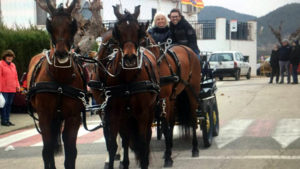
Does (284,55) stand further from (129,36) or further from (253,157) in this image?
(129,36)

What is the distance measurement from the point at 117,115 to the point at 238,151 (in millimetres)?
3382

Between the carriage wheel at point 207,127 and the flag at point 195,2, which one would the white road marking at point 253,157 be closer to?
the carriage wheel at point 207,127

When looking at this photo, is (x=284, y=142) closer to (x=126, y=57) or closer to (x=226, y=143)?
(x=226, y=143)

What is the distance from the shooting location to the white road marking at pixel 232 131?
11.6 metres

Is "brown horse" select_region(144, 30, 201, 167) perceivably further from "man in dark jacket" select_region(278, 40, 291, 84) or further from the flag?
the flag

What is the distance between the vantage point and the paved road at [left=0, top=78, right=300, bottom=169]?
30.4ft

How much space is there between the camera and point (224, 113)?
16938 millimetres

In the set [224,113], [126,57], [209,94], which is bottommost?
[224,113]

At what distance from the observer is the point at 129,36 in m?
7.14

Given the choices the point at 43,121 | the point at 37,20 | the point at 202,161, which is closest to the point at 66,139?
the point at 43,121

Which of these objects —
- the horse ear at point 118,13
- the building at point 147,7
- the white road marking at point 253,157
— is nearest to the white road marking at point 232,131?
the white road marking at point 253,157

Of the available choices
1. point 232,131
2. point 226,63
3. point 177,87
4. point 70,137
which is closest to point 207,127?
point 177,87

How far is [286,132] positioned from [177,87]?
3.89 meters

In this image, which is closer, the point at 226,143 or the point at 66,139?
the point at 66,139
